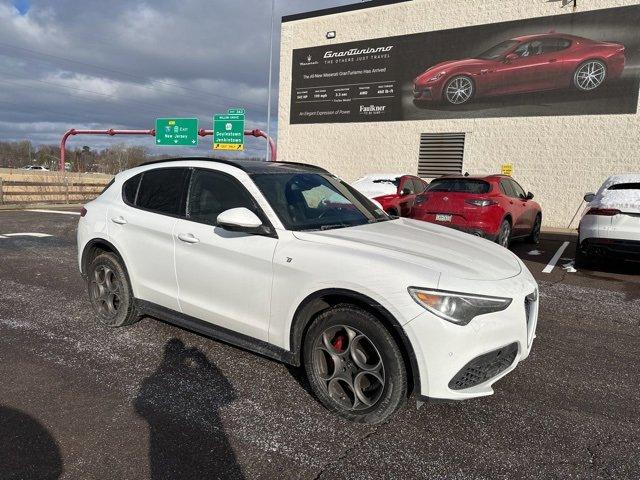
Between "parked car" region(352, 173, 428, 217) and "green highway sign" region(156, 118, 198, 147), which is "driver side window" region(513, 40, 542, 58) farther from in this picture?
"green highway sign" region(156, 118, 198, 147)

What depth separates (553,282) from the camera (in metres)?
7.06

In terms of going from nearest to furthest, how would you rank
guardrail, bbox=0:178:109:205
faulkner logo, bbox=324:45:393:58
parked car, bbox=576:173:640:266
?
parked car, bbox=576:173:640:266
faulkner logo, bbox=324:45:393:58
guardrail, bbox=0:178:109:205

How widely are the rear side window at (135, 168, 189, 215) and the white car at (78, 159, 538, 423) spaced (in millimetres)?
13

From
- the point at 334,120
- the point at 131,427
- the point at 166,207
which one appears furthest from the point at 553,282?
the point at 334,120

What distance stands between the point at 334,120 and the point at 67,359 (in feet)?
59.6

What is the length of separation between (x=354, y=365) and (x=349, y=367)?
0.05 m

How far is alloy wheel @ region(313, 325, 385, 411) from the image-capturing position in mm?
2828

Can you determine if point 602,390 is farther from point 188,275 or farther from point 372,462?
point 188,275

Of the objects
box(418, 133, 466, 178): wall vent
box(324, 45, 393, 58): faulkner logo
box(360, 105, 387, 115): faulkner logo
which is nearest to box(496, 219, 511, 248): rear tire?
box(418, 133, 466, 178): wall vent

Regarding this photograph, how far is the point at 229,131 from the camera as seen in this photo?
75.7ft

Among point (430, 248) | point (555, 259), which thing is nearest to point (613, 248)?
point (555, 259)

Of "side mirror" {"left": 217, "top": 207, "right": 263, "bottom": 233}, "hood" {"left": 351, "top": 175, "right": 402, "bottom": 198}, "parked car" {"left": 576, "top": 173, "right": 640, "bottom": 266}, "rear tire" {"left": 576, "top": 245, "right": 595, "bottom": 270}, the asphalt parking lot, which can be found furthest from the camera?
"hood" {"left": 351, "top": 175, "right": 402, "bottom": 198}

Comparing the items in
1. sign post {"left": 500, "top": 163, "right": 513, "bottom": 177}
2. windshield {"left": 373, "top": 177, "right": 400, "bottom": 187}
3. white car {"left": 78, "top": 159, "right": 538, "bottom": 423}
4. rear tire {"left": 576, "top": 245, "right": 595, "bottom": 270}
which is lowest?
rear tire {"left": 576, "top": 245, "right": 595, "bottom": 270}

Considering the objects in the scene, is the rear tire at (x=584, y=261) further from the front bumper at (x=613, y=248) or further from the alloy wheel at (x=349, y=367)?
the alloy wheel at (x=349, y=367)
